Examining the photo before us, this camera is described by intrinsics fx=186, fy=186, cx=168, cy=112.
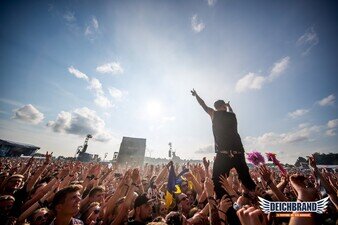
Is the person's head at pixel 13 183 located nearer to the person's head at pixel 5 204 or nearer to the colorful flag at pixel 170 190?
the person's head at pixel 5 204

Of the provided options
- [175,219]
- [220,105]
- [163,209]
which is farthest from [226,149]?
[163,209]

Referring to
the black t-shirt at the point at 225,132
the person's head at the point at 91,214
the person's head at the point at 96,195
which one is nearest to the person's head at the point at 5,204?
the person's head at the point at 91,214

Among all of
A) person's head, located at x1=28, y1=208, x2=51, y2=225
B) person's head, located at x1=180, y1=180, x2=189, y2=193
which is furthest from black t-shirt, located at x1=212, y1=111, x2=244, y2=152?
person's head, located at x1=28, y1=208, x2=51, y2=225

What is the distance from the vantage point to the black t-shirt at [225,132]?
4105mm

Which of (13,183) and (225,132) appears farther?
(13,183)

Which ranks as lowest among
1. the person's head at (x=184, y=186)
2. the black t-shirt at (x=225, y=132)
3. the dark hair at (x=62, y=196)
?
the dark hair at (x=62, y=196)

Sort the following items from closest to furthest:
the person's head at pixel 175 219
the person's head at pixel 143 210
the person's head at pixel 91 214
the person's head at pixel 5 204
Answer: the person's head at pixel 175 219
the person's head at pixel 5 204
the person's head at pixel 143 210
the person's head at pixel 91 214

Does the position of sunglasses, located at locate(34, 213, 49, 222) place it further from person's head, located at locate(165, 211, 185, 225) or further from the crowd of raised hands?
person's head, located at locate(165, 211, 185, 225)

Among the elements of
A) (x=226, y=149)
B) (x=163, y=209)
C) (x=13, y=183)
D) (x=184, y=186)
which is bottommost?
(x=163, y=209)

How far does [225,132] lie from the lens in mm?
4254

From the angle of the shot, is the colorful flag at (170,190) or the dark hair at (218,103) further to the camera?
the colorful flag at (170,190)

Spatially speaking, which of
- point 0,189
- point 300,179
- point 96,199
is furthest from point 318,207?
point 0,189

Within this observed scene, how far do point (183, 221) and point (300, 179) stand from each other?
2048mm

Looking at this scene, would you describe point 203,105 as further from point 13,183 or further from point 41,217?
point 13,183
